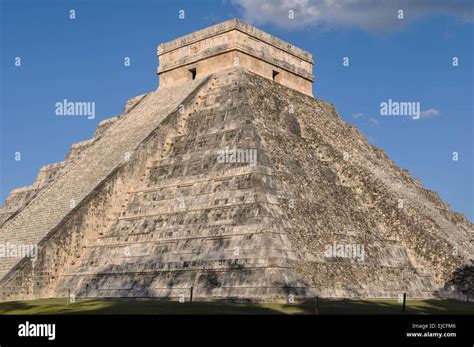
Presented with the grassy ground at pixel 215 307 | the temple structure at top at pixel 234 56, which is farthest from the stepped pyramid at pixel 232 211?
the grassy ground at pixel 215 307

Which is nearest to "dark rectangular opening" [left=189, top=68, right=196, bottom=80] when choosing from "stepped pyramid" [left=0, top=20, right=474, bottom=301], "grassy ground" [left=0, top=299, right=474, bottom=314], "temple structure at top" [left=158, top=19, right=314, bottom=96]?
"temple structure at top" [left=158, top=19, right=314, bottom=96]

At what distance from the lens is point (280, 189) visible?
76.5 feet

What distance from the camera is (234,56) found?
98.7 ft

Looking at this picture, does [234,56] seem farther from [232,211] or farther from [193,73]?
[232,211]

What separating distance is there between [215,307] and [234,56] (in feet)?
48.5

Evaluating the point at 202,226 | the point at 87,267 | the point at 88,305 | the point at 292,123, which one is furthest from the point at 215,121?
the point at 88,305

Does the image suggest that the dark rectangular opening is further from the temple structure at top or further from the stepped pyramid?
the stepped pyramid

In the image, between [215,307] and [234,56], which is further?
[234,56]

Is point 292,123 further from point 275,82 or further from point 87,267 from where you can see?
point 87,267

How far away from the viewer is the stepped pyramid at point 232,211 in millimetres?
21531

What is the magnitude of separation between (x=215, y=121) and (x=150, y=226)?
17.4ft

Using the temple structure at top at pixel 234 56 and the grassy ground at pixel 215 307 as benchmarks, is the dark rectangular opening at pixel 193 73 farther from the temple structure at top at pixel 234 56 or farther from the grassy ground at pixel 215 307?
the grassy ground at pixel 215 307

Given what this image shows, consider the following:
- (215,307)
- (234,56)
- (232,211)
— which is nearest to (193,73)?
(234,56)

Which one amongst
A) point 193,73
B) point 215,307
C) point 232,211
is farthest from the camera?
point 193,73
